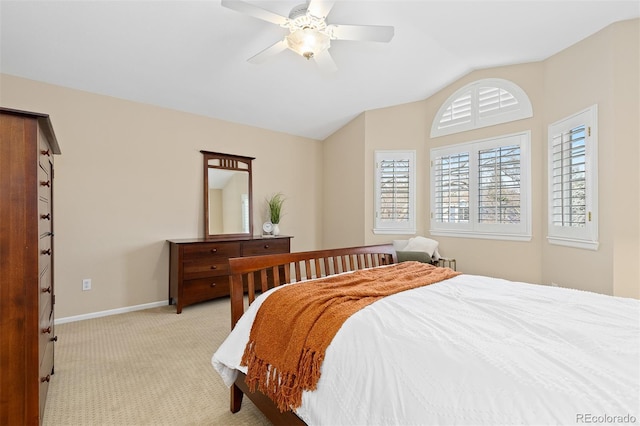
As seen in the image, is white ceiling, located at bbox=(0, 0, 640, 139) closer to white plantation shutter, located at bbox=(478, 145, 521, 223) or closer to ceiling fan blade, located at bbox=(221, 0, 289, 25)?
ceiling fan blade, located at bbox=(221, 0, 289, 25)

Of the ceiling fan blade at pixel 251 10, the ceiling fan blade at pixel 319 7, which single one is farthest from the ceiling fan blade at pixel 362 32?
the ceiling fan blade at pixel 251 10

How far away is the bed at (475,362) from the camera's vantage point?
818 mm

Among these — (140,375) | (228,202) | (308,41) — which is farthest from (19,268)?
(228,202)

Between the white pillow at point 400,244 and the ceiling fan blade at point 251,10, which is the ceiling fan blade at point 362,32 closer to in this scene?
the ceiling fan blade at point 251,10

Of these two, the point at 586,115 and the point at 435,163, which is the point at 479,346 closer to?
the point at 586,115

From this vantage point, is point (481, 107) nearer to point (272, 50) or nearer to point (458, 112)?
point (458, 112)

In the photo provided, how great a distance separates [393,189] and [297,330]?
3694 millimetres

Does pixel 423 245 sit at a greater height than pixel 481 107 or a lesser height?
lesser

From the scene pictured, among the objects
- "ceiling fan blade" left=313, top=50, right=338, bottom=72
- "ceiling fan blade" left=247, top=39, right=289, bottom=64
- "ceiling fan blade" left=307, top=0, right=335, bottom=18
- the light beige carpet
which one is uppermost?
"ceiling fan blade" left=307, top=0, right=335, bottom=18

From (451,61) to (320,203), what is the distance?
2.91m

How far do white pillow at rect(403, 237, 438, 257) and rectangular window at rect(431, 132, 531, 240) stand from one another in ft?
1.06

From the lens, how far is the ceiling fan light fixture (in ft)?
7.57

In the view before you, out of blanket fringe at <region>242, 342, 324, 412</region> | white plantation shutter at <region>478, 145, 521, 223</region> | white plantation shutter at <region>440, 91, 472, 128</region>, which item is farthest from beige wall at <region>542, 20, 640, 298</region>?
blanket fringe at <region>242, 342, 324, 412</region>

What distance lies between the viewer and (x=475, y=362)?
954 millimetres
